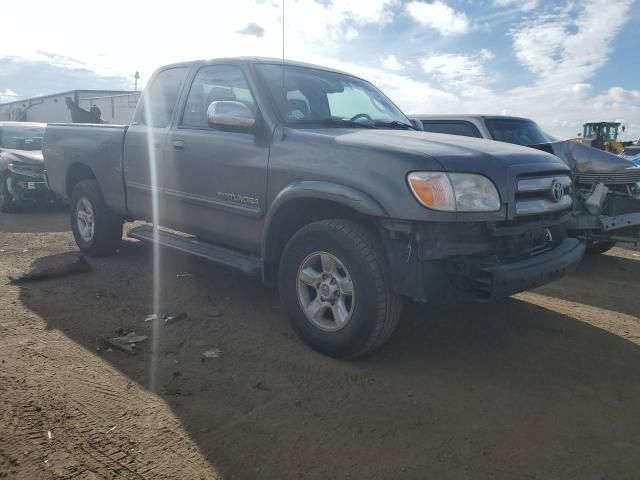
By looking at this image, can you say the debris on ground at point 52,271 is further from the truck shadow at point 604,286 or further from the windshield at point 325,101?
the truck shadow at point 604,286

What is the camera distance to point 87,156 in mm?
5527

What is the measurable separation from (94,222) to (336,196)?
11.7 ft

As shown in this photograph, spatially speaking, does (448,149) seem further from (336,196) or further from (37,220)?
(37,220)

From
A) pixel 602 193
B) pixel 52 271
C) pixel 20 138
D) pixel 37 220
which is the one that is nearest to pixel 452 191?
pixel 602 193

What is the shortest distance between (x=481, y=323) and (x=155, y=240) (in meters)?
2.95

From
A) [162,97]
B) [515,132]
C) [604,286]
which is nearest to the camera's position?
[162,97]

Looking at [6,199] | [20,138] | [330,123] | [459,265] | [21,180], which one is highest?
[330,123]

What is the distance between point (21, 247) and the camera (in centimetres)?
639

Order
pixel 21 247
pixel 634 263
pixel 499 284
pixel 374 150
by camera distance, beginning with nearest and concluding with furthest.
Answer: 1. pixel 499 284
2. pixel 374 150
3. pixel 21 247
4. pixel 634 263

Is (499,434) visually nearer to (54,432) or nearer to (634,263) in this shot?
(54,432)

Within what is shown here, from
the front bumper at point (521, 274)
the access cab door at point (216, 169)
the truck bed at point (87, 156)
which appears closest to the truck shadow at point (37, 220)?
the truck bed at point (87, 156)

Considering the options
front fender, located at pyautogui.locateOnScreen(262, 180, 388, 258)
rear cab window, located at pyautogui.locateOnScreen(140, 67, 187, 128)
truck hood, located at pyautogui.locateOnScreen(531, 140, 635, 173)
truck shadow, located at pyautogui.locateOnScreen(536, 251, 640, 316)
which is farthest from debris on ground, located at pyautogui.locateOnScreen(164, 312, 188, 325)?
truck hood, located at pyautogui.locateOnScreen(531, 140, 635, 173)

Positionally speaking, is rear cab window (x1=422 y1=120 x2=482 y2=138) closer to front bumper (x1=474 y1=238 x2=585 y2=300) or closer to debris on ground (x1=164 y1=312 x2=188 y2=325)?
front bumper (x1=474 y1=238 x2=585 y2=300)

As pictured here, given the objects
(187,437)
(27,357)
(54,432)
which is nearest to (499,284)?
(187,437)
